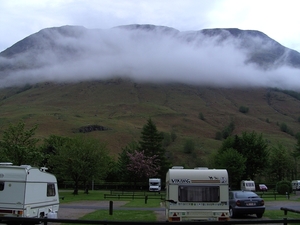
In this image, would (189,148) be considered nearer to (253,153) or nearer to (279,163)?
(279,163)

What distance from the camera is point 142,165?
7525 centimetres

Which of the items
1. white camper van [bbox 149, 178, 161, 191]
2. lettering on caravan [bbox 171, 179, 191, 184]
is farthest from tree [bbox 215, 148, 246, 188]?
lettering on caravan [bbox 171, 179, 191, 184]

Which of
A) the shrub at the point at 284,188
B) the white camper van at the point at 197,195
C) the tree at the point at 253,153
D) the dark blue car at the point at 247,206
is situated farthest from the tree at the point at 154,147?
the white camper van at the point at 197,195

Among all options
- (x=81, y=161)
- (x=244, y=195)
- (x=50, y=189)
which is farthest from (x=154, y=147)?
(x=50, y=189)

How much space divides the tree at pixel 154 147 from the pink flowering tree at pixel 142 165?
143 centimetres

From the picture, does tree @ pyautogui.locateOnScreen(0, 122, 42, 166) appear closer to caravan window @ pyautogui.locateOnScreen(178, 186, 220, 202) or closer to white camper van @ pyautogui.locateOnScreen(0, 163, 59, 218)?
white camper van @ pyautogui.locateOnScreen(0, 163, 59, 218)

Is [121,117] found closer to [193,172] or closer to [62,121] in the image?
[62,121]

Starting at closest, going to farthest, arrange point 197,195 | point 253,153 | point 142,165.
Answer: point 197,195 < point 253,153 < point 142,165

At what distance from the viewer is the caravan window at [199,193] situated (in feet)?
47.9

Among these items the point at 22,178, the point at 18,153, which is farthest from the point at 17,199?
the point at 18,153

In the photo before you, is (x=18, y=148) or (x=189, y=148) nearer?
(x=18, y=148)

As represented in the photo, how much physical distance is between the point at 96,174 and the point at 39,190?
3550 cm

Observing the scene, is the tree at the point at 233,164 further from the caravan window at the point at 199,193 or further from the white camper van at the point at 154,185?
the caravan window at the point at 199,193

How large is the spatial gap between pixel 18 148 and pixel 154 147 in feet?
146
